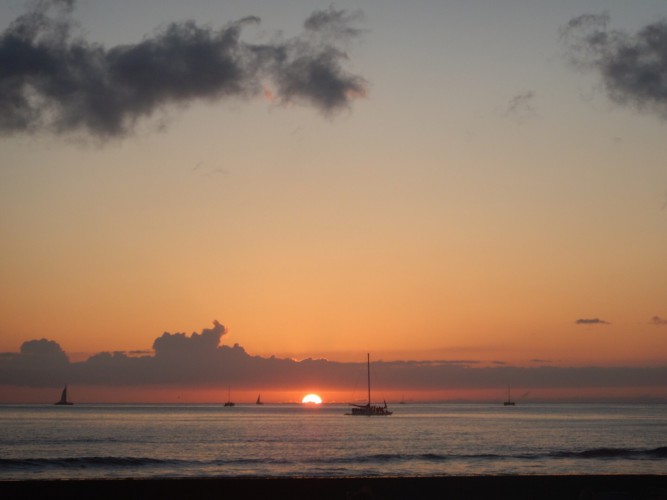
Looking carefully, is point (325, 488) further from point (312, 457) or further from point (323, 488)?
point (312, 457)

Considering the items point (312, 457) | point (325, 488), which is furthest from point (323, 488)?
point (312, 457)

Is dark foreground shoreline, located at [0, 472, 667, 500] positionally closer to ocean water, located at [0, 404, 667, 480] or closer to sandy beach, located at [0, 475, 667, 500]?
sandy beach, located at [0, 475, 667, 500]

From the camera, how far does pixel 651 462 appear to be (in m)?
57.4

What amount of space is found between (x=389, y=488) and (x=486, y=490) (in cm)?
364

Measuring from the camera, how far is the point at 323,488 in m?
28.9

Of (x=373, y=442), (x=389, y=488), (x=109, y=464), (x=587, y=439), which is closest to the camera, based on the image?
(x=389, y=488)

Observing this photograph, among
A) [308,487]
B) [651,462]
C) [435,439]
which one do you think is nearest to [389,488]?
[308,487]

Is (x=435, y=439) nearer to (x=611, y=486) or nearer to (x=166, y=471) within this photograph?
(x=166, y=471)

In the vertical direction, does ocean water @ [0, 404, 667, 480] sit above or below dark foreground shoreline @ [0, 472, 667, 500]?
below

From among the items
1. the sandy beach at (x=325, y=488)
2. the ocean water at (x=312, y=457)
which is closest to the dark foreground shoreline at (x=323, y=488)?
the sandy beach at (x=325, y=488)

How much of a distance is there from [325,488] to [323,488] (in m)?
0.08

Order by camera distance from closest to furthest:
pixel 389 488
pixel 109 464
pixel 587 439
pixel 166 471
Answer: pixel 389 488, pixel 166 471, pixel 109 464, pixel 587 439

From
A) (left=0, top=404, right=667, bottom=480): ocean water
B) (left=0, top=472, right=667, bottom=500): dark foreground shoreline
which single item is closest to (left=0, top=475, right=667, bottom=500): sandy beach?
(left=0, top=472, right=667, bottom=500): dark foreground shoreline

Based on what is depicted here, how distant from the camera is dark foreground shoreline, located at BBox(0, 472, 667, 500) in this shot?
90.6 feet
